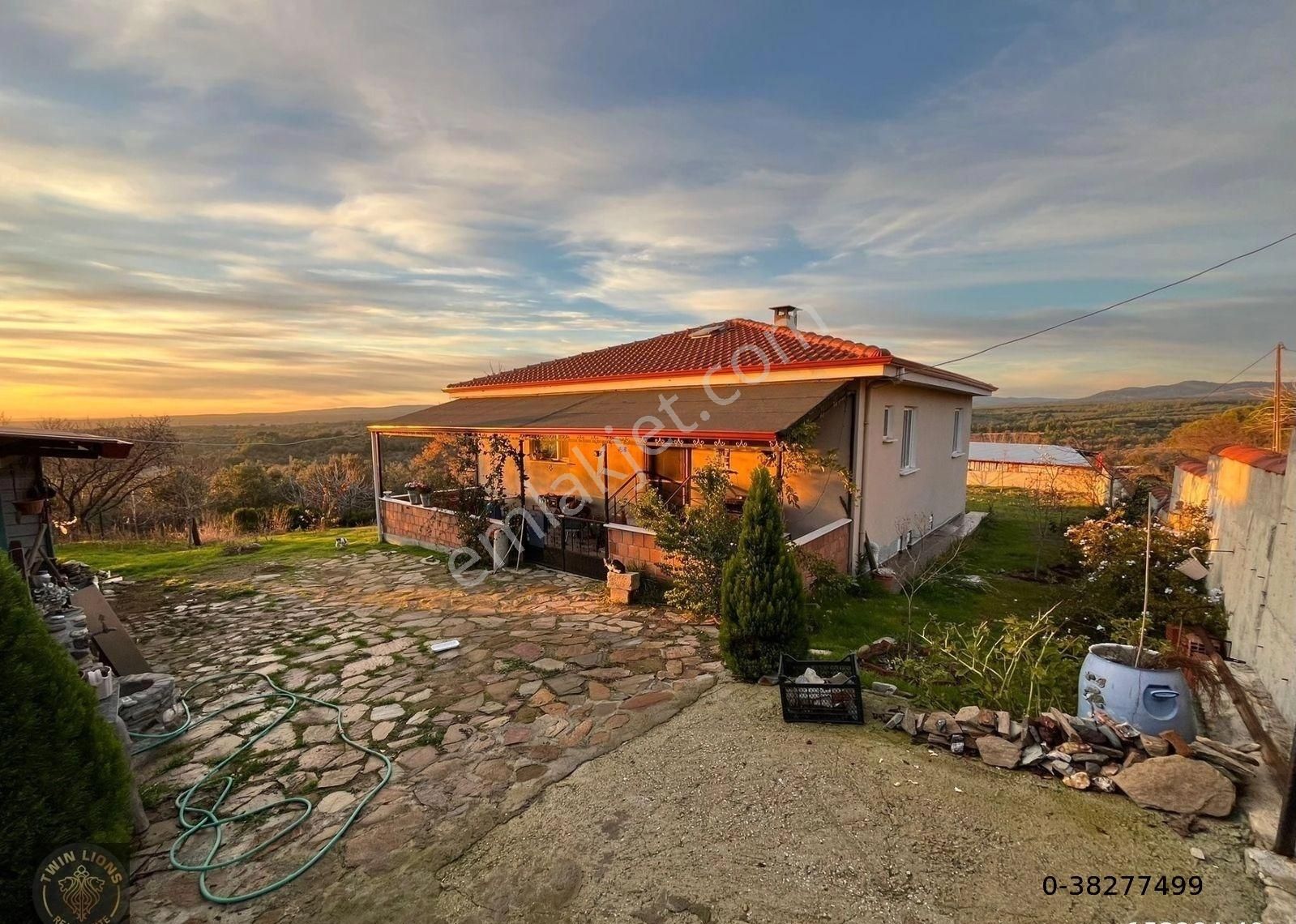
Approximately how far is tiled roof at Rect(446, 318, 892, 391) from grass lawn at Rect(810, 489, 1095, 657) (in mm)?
4557

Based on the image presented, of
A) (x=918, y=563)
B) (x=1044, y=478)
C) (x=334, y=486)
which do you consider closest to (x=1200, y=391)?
(x=1044, y=478)

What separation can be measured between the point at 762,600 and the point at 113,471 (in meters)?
26.1

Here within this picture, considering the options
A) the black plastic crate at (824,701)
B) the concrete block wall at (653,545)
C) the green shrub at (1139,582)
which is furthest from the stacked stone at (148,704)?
the green shrub at (1139,582)

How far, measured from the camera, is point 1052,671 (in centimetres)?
526

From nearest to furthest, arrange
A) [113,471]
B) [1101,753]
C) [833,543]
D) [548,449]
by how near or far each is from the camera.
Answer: [1101,753]
[833,543]
[548,449]
[113,471]

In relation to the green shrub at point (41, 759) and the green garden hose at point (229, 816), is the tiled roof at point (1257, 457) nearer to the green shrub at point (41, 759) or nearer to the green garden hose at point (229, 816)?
the green garden hose at point (229, 816)

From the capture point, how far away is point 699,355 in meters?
14.2

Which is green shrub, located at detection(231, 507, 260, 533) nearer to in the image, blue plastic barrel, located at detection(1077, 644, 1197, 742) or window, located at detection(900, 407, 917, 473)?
window, located at detection(900, 407, 917, 473)

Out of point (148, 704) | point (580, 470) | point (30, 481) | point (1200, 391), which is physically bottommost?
point (148, 704)

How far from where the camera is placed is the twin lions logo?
112 inches

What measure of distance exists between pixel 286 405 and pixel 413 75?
26.3 meters

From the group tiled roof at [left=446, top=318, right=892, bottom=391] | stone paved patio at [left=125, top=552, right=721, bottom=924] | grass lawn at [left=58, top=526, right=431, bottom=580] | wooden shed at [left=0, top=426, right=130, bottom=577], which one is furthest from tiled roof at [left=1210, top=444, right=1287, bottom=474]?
grass lawn at [left=58, top=526, right=431, bottom=580]

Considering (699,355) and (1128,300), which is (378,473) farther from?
(1128,300)

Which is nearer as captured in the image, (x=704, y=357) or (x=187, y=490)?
(x=704, y=357)
